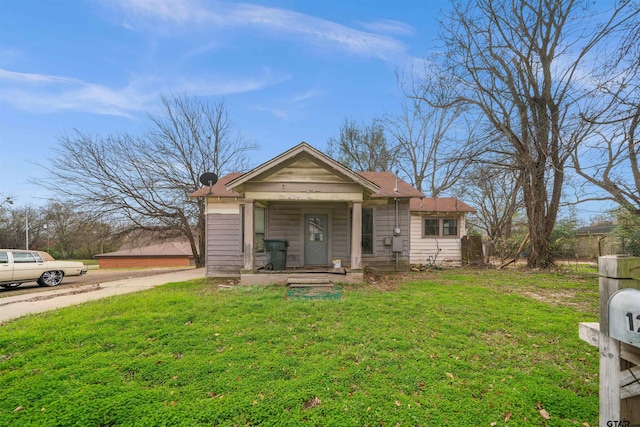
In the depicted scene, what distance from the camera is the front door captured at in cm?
1055

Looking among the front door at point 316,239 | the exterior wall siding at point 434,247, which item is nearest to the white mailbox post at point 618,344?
the front door at point 316,239

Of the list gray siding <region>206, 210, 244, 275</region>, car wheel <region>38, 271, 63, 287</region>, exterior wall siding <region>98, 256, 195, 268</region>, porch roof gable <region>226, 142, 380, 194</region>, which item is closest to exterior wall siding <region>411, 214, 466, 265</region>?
porch roof gable <region>226, 142, 380, 194</region>

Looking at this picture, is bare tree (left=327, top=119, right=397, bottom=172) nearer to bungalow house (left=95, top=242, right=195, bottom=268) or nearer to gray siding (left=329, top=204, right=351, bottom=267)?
gray siding (left=329, top=204, right=351, bottom=267)

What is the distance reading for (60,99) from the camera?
12.7 m

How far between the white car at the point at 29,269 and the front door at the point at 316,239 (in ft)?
29.6

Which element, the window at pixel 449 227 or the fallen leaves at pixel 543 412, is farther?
the window at pixel 449 227

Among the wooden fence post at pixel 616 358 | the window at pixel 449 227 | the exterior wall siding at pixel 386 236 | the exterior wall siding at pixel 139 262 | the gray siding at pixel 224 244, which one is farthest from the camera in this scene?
the exterior wall siding at pixel 139 262

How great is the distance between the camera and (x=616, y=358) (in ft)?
5.10

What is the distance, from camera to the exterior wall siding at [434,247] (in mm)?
14891

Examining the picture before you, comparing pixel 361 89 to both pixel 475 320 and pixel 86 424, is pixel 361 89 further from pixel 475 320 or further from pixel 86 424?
pixel 86 424

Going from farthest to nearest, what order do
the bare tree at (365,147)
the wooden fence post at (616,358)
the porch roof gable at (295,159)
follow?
1. the bare tree at (365,147)
2. the porch roof gable at (295,159)
3. the wooden fence post at (616,358)

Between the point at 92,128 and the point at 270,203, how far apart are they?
1302 centimetres

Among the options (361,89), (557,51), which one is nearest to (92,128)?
(361,89)

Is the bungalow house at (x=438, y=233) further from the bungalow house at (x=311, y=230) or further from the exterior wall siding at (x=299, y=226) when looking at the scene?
Result: the exterior wall siding at (x=299, y=226)
